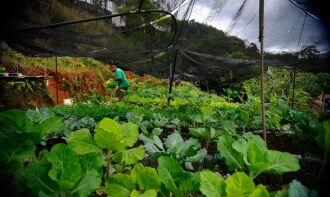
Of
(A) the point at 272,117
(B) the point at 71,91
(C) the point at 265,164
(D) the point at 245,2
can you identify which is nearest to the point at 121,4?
(D) the point at 245,2

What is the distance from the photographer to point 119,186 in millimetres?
986

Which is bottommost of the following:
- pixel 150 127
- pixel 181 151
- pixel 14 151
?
pixel 150 127

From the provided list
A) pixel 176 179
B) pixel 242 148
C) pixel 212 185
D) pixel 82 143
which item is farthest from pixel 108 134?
pixel 242 148

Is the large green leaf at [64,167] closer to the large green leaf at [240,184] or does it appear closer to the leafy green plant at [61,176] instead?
the leafy green plant at [61,176]

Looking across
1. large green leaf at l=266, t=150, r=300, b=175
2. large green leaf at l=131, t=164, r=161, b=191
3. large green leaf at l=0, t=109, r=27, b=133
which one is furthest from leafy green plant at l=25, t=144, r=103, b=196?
large green leaf at l=266, t=150, r=300, b=175

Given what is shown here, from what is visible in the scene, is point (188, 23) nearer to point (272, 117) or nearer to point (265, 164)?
point (272, 117)

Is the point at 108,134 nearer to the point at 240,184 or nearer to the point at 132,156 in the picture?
the point at 132,156

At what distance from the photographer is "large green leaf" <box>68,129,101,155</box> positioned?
3.84 feet

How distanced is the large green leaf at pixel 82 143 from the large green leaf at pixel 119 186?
0.22 metres

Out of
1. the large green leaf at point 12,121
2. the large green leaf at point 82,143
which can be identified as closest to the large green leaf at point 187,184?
the large green leaf at point 82,143

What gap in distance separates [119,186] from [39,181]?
0.26 metres

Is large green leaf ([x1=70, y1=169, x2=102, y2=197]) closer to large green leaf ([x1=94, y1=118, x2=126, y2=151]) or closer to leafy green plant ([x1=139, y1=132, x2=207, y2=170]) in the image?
large green leaf ([x1=94, y1=118, x2=126, y2=151])

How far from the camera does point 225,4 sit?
12.9ft

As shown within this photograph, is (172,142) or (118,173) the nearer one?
(118,173)
